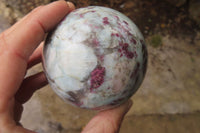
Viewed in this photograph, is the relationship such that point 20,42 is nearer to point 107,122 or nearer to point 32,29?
point 32,29

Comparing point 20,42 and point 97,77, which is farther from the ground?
point 20,42

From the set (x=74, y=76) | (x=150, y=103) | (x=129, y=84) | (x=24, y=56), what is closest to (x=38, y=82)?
(x=24, y=56)

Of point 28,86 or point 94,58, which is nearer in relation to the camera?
point 94,58

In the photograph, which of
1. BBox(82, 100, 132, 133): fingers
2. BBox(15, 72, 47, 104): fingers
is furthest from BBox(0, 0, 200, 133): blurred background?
BBox(82, 100, 132, 133): fingers

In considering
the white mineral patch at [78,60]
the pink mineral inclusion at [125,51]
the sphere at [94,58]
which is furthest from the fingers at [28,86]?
the pink mineral inclusion at [125,51]

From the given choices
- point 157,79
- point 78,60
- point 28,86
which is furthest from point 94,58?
point 157,79

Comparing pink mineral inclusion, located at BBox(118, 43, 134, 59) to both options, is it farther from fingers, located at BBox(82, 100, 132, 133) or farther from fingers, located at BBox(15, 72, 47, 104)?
fingers, located at BBox(15, 72, 47, 104)
